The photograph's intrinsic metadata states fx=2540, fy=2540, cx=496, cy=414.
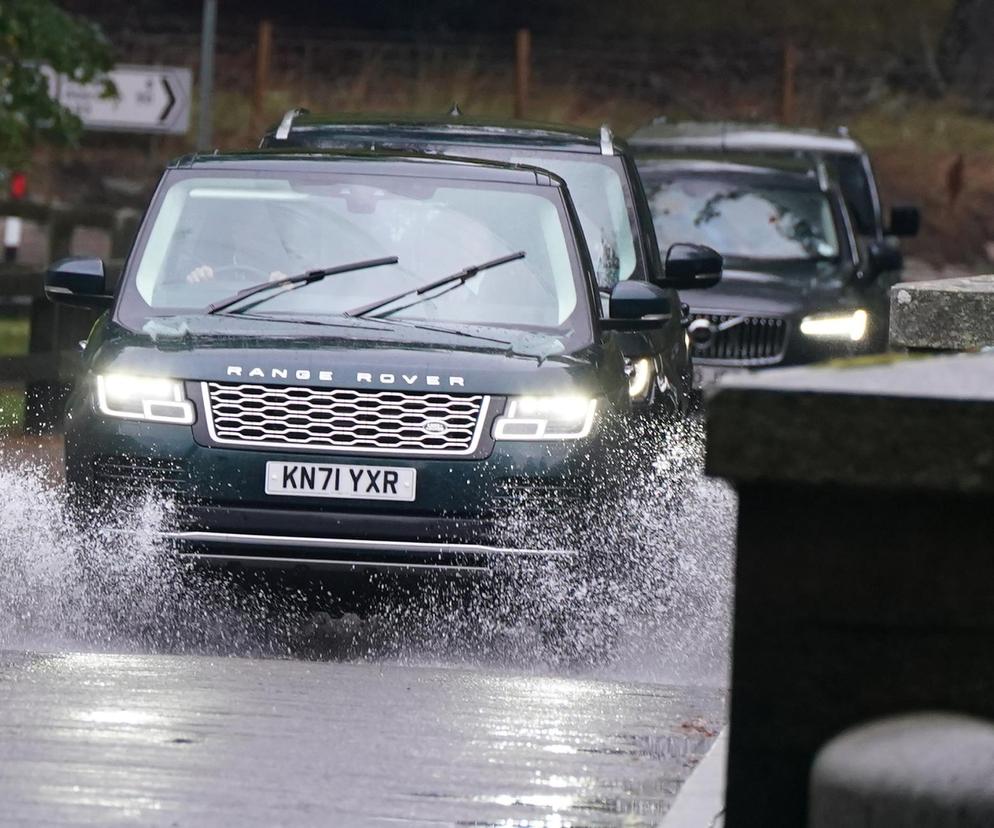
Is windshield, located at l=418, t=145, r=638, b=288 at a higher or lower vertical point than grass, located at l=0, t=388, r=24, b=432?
higher

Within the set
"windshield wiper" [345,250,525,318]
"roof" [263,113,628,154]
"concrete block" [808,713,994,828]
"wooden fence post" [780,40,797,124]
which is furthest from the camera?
"wooden fence post" [780,40,797,124]

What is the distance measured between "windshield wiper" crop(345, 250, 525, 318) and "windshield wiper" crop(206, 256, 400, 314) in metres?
0.18

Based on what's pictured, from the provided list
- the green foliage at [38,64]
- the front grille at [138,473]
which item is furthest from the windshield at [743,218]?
the front grille at [138,473]

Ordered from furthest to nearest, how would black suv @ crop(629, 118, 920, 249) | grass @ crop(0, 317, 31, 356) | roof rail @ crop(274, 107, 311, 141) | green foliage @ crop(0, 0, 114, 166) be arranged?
grass @ crop(0, 317, 31, 356) < green foliage @ crop(0, 0, 114, 166) < black suv @ crop(629, 118, 920, 249) < roof rail @ crop(274, 107, 311, 141)

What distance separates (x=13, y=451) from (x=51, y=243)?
9349 millimetres

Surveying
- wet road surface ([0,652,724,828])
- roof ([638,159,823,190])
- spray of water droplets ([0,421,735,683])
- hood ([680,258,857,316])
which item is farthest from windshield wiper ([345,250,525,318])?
roof ([638,159,823,190])

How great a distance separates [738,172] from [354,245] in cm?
756

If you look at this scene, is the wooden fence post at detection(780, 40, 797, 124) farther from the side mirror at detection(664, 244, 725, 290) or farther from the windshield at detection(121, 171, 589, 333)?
the windshield at detection(121, 171, 589, 333)

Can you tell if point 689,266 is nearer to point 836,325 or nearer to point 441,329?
point 441,329

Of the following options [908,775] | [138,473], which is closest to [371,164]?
[138,473]

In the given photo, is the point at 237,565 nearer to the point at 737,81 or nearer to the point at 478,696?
the point at 478,696

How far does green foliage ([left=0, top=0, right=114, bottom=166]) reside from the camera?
62.5 ft

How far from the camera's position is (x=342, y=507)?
7.90 meters

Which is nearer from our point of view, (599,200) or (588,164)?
(599,200)
